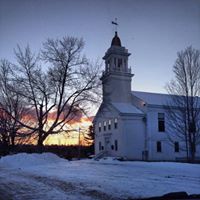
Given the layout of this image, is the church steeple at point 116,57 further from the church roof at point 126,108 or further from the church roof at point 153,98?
the church roof at point 126,108

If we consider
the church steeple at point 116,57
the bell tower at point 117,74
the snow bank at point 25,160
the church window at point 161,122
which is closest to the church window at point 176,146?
the church window at point 161,122

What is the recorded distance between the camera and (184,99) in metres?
18.6

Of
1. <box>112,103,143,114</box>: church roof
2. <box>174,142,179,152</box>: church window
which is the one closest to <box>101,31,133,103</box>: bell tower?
<box>112,103,143,114</box>: church roof

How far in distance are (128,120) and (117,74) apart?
548cm

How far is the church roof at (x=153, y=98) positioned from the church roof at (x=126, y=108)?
125cm

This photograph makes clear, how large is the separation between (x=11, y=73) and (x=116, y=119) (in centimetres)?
1107

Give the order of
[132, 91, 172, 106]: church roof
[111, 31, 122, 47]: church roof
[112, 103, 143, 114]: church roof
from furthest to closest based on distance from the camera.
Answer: [111, 31, 122, 47]: church roof
[132, 91, 172, 106]: church roof
[112, 103, 143, 114]: church roof

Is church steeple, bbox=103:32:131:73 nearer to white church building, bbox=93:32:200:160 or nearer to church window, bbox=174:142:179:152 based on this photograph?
white church building, bbox=93:32:200:160

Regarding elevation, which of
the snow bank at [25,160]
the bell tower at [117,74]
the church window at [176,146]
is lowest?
the snow bank at [25,160]

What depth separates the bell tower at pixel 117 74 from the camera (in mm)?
29567

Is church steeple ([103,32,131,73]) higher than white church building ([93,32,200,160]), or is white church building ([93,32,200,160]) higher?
church steeple ([103,32,131,73])

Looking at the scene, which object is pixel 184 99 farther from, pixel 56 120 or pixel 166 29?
pixel 166 29

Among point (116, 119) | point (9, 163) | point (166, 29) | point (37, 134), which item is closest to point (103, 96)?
point (116, 119)

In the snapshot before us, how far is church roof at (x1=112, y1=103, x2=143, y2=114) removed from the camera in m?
27.3
